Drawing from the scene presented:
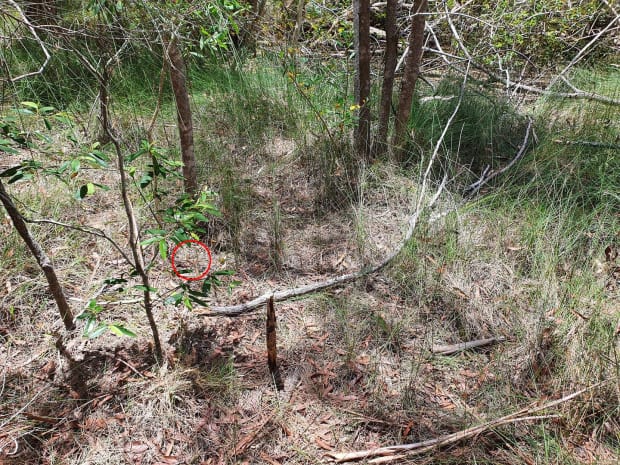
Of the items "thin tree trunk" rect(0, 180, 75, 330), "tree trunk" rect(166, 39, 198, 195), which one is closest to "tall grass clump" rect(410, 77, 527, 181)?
"tree trunk" rect(166, 39, 198, 195)

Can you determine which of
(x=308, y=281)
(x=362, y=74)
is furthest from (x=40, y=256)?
(x=362, y=74)

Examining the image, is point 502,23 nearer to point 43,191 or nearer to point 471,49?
point 471,49

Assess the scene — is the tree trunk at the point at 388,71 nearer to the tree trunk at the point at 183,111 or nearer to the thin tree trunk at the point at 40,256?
the tree trunk at the point at 183,111

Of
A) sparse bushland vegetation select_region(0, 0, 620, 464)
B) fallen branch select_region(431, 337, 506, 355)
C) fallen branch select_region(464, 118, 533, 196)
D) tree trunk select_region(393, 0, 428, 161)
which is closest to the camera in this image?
sparse bushland vegetation select_region(0, 0, 620, 464)

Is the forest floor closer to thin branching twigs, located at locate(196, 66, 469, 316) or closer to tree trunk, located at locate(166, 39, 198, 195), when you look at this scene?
thin branching twigs, located at locate(196, 66, 469, 316)

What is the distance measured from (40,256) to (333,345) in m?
1.32

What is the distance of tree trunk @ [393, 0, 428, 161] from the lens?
9.00ft

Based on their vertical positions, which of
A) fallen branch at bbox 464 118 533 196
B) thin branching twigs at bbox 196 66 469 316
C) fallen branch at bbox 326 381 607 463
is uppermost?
fallen branch at bbox 464 118 533 196

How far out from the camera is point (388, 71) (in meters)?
2.97

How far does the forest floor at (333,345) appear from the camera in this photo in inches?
65.7

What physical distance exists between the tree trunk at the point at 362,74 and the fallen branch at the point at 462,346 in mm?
1478

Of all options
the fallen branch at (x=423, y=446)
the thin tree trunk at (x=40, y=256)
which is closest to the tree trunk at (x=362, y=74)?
the fallen branch at (x=423, y=446)

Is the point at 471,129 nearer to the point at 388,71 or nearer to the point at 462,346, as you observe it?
the point at 388,71

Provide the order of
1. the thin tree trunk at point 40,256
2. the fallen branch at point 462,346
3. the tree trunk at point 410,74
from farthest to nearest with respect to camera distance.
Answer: the tree trunk at point 410,74 < the fallen branch at point 462,346 < the thin tree trunk at point 40,256
